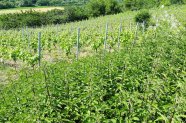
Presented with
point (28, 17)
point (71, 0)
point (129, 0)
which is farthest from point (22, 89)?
point (71, 0)

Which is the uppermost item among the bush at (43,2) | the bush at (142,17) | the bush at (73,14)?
the bush at (43,2)

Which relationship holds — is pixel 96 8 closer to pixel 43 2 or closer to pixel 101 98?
pixel 43 2

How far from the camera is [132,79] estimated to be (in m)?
5.36

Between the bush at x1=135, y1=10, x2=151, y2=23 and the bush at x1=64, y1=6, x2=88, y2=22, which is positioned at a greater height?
the bush at x1=135, y1=10, x2=151, y2=23

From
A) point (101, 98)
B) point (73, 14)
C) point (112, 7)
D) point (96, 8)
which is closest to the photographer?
point (101, 98)

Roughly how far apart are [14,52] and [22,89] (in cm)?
882

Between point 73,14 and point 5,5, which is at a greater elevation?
point 5,5

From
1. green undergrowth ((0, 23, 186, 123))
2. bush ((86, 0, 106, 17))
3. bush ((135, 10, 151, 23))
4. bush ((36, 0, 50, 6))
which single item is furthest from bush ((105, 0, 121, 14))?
green undergrowth ((0, 23, 186, 123))

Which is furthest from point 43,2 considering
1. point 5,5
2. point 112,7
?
point 112,7

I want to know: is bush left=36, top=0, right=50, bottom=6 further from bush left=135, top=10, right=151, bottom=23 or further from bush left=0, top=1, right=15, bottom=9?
bush left=135, top=10, right=151, bottom=23

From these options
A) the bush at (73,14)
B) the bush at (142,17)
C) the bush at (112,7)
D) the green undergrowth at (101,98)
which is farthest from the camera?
the bush at (112,7)

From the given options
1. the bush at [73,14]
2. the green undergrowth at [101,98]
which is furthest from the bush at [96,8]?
the green undergrowth at [101,98]

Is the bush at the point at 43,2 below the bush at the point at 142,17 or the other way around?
the other way around

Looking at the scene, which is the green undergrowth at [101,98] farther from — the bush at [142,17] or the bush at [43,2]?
the bush at [43,2]
